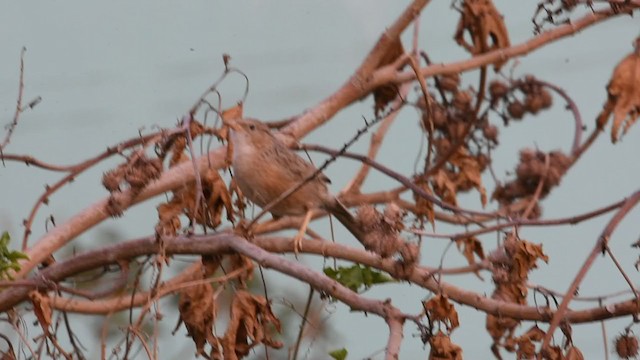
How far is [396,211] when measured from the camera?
2.72 m

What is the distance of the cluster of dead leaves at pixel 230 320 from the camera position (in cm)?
286

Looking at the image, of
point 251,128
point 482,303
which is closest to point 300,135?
point 251,128

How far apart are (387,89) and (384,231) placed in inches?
60.6

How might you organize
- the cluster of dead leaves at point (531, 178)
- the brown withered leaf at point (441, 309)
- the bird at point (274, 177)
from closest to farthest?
the brown withered leaf at point (441, 309) → the bird at point (274, 177) → the cluster of dead leaves at point (531, 178)

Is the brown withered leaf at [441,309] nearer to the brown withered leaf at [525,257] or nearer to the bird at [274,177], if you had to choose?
the brown withered leaf at [525,257]

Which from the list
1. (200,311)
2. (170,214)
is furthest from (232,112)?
(200,311)

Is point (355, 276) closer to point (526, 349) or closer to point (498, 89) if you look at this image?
point (526, 349)

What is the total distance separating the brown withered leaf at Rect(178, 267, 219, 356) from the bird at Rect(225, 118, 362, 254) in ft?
2.25

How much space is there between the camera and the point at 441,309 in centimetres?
271

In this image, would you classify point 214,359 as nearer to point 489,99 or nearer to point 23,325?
point 23,325

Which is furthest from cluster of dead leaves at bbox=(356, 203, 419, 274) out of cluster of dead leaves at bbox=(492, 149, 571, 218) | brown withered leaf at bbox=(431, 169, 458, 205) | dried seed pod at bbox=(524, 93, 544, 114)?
dried seed pod at bbox=(524, 93, 544, 114)

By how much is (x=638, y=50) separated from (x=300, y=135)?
1.06 m

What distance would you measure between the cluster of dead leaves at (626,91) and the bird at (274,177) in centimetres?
69

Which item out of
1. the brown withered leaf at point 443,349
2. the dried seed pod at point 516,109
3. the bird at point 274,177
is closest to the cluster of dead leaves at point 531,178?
the dried seed pod at point 516,109
